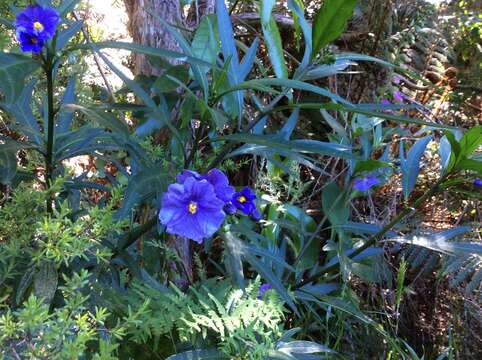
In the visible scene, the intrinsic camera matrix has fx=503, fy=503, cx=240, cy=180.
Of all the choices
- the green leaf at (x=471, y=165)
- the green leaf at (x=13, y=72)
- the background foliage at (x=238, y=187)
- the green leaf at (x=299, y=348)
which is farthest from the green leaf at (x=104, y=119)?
the green leaf at (x=471, y=165)

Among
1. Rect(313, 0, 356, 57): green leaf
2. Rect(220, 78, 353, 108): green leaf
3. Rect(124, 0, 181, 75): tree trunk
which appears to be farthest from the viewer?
Rect(124, 0, 181, 75): tree trunk

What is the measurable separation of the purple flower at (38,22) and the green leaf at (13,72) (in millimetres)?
53

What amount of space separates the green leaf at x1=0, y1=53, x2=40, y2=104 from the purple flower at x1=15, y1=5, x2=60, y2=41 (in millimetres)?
53

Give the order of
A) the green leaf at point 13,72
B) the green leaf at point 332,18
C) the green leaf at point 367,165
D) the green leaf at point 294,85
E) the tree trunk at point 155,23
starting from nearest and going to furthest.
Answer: the green leaf at point 13,72
the green leaf at point 294,85
the green leaf at point 332,18
the green leaf at point 367,165
the tree trunk at point 155,23

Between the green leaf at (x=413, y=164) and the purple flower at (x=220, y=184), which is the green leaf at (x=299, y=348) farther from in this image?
the green leaf at (x=413, y=164)

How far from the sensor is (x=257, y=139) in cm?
106

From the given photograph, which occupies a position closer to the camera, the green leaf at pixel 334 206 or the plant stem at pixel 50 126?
the plant stem at pixel 50 126

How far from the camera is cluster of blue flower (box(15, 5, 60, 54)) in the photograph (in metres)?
0.93

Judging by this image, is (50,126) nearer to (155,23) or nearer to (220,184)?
(220,184)

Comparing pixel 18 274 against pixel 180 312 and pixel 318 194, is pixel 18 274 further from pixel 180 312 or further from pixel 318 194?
pixel 318 194

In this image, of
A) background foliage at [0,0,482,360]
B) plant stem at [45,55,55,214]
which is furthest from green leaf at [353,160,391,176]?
plant stem at [45,55,55,214]

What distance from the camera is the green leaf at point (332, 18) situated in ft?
3.60

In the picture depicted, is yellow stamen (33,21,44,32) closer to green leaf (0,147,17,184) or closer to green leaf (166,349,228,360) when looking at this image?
green leaf (0,147,17,184)

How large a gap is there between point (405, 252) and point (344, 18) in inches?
48.9
